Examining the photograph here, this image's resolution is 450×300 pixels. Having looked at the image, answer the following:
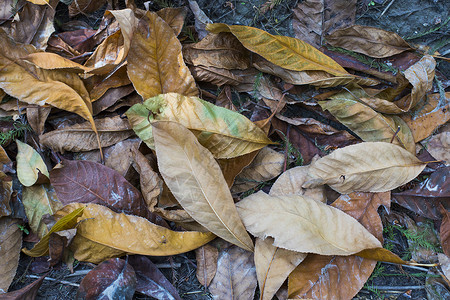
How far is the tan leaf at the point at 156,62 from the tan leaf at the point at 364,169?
21.4 inches

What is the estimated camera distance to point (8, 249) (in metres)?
1.35

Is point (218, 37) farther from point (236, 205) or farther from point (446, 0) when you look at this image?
point (446, 0)

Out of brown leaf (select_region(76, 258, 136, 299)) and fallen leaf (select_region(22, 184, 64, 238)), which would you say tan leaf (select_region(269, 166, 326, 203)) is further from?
fallen leaf (select_region(22, 184, 64, 238))

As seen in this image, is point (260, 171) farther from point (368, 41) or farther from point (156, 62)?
point (368, 41)

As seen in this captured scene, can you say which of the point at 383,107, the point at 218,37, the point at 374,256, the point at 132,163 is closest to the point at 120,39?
the point at 218,37

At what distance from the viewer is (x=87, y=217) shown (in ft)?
4.14

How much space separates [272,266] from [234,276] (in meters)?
0.15

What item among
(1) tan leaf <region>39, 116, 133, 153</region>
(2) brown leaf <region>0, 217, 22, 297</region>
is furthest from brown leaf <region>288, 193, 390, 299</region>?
(2) brown leaf <region>0, 217, 22, 297</region>

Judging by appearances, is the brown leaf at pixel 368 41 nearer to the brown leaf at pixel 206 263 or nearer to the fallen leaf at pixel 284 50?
the fallen leaf at pixel 284 50

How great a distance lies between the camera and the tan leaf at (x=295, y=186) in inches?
52.7

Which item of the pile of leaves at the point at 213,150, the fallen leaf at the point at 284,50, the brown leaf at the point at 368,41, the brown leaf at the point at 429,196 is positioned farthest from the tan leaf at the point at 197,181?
the brown leaf at the point at 368,41

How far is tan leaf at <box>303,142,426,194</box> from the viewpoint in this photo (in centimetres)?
130

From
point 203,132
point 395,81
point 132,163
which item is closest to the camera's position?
point 203,132

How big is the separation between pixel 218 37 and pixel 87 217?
809 millimetres
